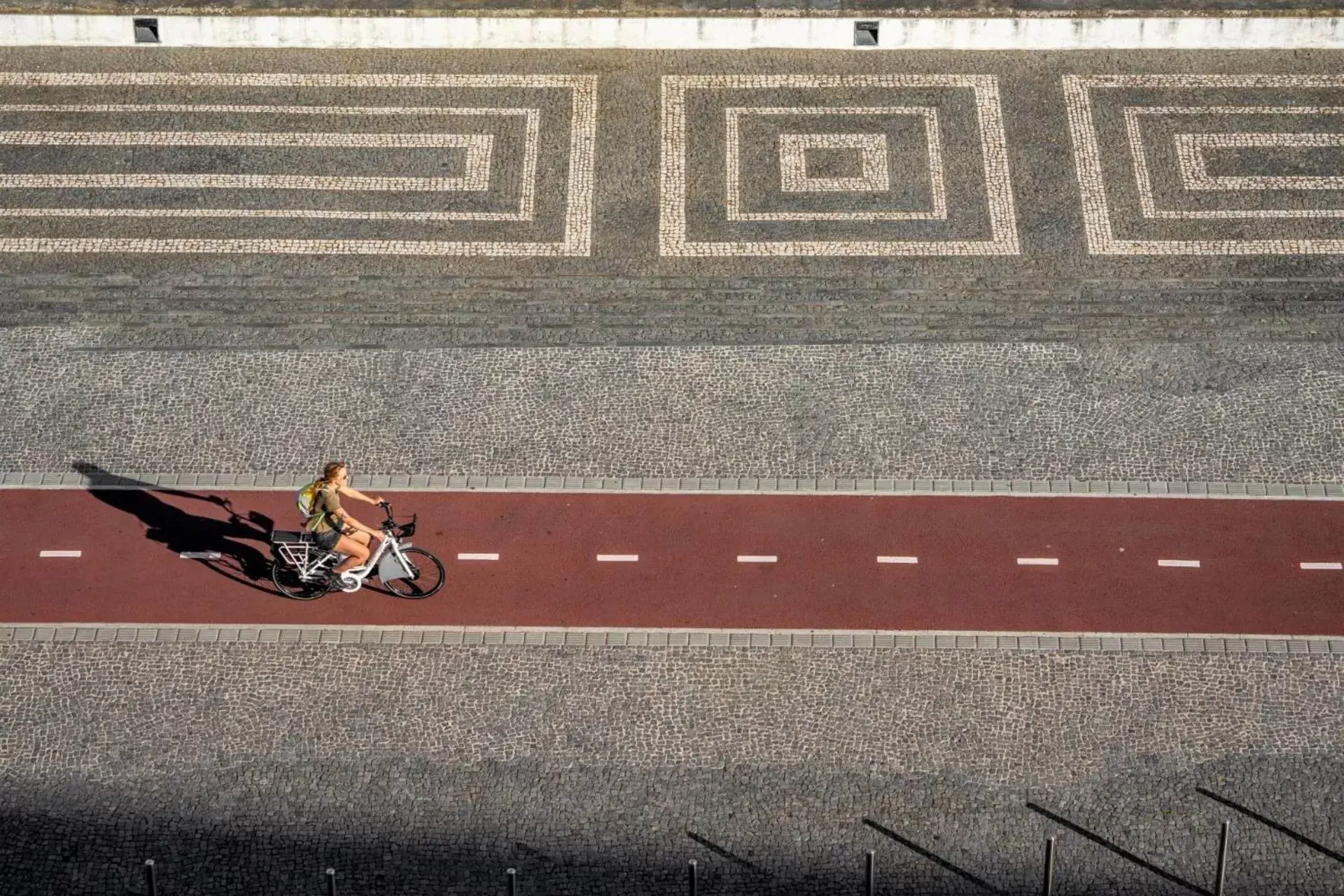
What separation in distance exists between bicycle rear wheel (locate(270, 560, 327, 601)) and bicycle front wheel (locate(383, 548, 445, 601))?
0.90 metres

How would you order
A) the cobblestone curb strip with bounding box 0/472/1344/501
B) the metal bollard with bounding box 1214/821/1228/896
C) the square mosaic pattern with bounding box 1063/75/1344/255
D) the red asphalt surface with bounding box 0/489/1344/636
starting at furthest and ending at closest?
the square mosaic pattern with bounding box 1063/75/1344/255 < the cobblestone curb strip with bounding box 0/472/1344/501 < the red asphalt surface with bounding box 0/489/1344/636 < the metal bollard with bounding box 1214/821/1228/896

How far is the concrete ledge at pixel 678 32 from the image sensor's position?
112ft

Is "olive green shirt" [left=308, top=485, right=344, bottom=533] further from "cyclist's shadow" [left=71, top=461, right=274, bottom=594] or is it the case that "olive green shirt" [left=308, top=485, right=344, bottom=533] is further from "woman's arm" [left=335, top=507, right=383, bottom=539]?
"cyclist's shadow" [left=71, top=461, right=274, bottom=594]

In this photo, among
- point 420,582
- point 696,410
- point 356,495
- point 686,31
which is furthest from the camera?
point 686,31

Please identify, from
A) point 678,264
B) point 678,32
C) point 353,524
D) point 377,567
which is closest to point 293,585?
point 377,567

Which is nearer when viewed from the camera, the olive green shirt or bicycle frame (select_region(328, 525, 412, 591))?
the olive green shirt

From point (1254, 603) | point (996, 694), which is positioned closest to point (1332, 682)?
point (1254, 603)

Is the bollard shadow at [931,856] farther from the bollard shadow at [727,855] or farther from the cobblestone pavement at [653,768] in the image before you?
the bollard shadow at [727,855]

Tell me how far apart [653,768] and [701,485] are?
191 inches

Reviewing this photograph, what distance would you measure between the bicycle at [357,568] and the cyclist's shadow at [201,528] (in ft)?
1.57

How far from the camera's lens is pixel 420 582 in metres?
26.1

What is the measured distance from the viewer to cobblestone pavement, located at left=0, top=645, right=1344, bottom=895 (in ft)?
75.2

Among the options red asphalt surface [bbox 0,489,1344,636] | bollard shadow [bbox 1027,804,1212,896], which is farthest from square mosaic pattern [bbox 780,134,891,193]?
bollard shadow [bbox 1027,804,1212,896]

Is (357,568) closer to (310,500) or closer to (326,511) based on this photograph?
(326,511)
